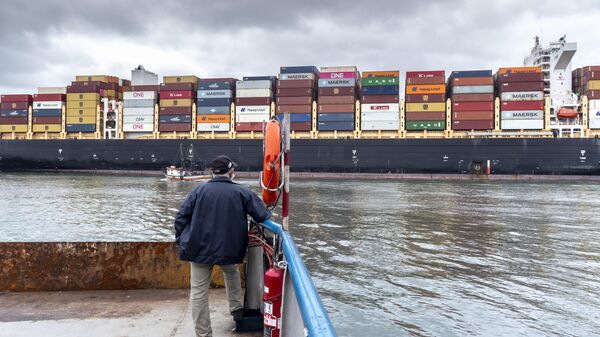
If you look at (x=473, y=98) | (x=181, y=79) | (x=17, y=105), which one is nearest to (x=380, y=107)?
(x=473, y=98)

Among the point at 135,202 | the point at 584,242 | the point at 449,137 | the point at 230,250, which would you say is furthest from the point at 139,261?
the point at 449,137

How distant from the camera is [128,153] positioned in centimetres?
4412

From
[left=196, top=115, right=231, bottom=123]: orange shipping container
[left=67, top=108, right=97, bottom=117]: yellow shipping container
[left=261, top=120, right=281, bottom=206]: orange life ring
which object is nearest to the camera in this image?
[left=261, top=120, right=281, bottom=206]: orange life ring

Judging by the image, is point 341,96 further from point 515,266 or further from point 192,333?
point 192,333

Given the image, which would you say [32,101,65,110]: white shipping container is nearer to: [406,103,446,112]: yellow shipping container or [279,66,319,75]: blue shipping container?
[279,66,319,75]: blue shipping container

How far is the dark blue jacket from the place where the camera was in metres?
3.07

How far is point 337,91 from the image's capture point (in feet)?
142

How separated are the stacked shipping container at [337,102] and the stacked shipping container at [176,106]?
14433 millimetres

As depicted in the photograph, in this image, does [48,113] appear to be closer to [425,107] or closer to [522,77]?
[425,107]

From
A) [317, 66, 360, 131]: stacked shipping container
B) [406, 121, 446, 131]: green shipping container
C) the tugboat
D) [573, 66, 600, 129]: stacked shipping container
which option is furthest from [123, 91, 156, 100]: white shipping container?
[573, 66, 600, 129]: stacked shipping container

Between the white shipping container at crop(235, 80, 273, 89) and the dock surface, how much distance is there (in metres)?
41.8

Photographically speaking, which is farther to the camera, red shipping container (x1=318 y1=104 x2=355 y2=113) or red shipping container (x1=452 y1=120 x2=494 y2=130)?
red shipping container (x1=318 y1=104 x2=355 y2=113)

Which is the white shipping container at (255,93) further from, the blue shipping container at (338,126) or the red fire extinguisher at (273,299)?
the red fire extinguisher at (273,299)

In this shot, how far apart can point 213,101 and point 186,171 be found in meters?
9.48
